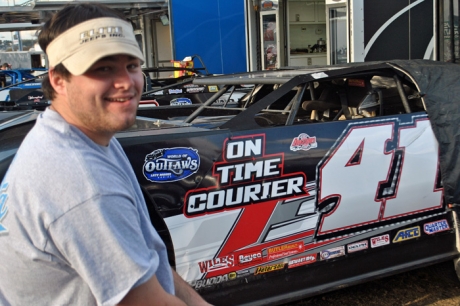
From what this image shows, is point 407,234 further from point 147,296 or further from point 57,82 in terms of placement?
point 57,82

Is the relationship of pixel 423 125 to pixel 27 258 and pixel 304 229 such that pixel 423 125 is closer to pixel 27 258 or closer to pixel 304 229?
pixel 304 229

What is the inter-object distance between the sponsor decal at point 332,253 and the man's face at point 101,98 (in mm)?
→ 2370

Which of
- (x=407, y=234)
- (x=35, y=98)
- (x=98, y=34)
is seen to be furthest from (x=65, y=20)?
(x=35, y=98)

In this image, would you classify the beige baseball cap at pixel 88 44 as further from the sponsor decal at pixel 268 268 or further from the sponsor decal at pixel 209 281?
the sponsor decal at pixel 268 268

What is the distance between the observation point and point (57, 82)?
1259mm

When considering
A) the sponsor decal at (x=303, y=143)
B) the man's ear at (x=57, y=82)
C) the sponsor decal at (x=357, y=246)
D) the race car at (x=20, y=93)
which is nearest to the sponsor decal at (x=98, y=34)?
the man's ear at (x=57, y=82)

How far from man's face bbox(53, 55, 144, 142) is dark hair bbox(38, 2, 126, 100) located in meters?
0.05

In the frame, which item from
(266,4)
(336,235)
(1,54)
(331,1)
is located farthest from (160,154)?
(1,54)

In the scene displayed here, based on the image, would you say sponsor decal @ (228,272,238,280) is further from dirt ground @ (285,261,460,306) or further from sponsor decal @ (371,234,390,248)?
A: sponsor decal @ (371,234,390,248)

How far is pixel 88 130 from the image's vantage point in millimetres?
1260

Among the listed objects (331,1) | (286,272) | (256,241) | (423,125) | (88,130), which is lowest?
(286,272)

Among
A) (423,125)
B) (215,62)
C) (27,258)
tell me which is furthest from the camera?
(215,62)

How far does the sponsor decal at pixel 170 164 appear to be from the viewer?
2.88 m

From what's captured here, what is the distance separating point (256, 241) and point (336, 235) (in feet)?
1.89
